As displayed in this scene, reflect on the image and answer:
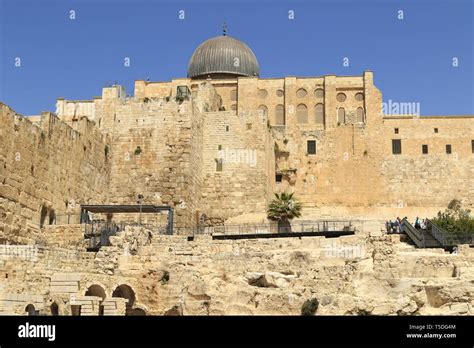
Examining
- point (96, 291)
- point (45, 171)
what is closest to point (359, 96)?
point (45, 171)

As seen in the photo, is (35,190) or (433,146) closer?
(35,190)

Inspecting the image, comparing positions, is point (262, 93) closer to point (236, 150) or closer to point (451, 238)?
point (236, 150)

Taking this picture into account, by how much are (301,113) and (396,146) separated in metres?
5.49

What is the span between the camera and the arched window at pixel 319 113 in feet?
140

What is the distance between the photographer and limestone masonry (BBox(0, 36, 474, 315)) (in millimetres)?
23844

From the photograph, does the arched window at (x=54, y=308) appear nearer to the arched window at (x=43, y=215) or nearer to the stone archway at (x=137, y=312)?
the stone archway at (x=137, y=312)

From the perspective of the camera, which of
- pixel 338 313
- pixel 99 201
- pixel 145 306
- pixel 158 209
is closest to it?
pixel 338 313

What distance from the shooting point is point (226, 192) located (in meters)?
37.3

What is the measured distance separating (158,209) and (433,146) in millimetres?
16990

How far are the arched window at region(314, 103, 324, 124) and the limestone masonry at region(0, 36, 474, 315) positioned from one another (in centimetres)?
24

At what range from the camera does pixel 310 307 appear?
75.9 feet

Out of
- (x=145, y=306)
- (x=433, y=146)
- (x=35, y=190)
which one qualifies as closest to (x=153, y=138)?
(x=35, y=190)
